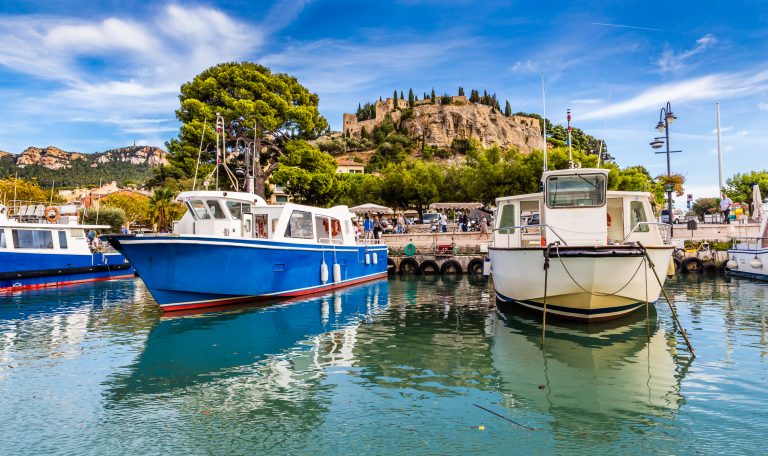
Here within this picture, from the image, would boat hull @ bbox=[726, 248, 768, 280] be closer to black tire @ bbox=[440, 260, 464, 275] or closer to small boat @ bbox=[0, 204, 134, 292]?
black tire @ bbox=[440, 260, 464, 275]

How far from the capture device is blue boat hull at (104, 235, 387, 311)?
576 inches

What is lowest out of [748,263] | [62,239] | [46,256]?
[748,263]

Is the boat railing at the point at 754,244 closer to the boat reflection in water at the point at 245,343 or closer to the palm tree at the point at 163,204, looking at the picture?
the boat reflection in water at the point at 245,343

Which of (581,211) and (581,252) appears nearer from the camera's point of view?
(581,252)

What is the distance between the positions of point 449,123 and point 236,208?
129341mm

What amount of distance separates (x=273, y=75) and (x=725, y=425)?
3815cm

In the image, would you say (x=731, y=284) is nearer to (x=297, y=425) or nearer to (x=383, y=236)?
(x=383, y=236)

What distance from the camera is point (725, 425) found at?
6.05 meters

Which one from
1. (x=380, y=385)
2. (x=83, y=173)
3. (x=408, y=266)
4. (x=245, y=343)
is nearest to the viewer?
(x=380, y=385)

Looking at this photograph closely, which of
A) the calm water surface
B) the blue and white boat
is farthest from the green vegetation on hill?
the calm water surface

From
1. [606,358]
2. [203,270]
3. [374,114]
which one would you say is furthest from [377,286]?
[374,114]

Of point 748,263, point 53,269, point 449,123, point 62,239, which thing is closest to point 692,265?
point 748,263

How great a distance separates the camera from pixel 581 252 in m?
10.8

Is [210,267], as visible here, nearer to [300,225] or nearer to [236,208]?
[236,208]
